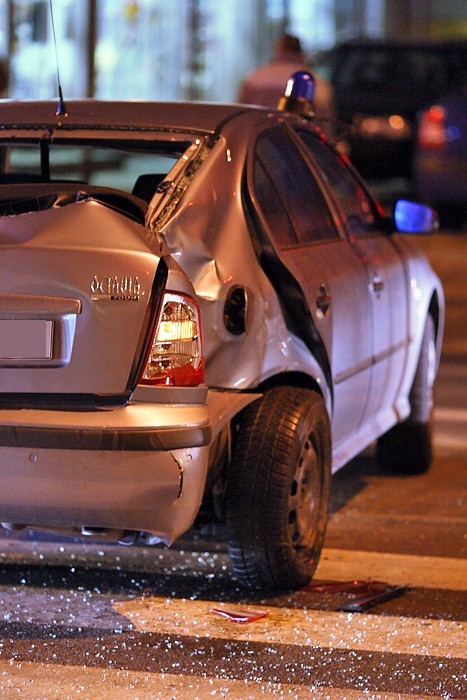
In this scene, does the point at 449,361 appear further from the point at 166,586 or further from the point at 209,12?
the point at 209,12

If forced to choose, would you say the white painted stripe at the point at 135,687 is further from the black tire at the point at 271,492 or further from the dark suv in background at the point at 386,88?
the dark suv in background at the point at 386,88

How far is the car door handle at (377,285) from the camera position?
5.92 metres

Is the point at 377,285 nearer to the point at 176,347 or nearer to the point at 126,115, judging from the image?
the point at 126,115

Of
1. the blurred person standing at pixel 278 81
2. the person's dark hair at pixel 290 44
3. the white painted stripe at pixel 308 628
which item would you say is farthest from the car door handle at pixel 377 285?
the person's dark hair at pixel 290 44

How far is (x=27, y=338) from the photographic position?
4.26 m

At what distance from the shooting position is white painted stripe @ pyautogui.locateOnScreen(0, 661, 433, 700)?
154 inches

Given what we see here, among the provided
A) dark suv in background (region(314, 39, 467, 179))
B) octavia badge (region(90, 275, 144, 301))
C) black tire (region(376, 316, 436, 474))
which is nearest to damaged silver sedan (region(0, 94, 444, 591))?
octavia badge (region(90, 275, 144, 301))

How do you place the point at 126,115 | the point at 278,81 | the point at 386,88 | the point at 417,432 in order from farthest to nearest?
1. the point at 386,88
2. the point at 278,81
3. the point at 417,432
4. the point at 126,115

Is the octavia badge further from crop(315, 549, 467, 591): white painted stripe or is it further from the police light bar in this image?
the police light bar

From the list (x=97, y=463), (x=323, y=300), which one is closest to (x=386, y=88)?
(x=323, y=300)

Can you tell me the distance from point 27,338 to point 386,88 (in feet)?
49.7

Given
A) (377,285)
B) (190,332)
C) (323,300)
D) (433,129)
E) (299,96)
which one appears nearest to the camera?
(190,332)

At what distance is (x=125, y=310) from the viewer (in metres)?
4.25

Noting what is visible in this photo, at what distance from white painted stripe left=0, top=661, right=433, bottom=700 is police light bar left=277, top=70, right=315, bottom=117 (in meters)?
2.89
